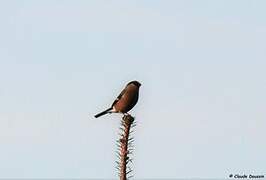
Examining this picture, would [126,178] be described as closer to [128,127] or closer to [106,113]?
[128,127]

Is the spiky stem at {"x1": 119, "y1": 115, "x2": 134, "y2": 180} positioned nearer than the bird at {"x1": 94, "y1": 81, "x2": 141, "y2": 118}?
Yes

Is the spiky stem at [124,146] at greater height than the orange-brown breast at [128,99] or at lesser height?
lesser

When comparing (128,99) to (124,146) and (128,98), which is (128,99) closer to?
(128,98)

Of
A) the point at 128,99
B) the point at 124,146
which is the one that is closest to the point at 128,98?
the point at 128,99

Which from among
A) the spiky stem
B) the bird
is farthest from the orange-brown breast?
the spiky stem

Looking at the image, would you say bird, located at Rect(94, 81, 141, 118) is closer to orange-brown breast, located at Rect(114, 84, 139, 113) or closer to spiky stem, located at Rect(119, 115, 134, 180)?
orange-brown breast, located at Rect(114, 84, 139, 113)

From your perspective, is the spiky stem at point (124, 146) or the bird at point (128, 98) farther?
the bird at point (128, 98)

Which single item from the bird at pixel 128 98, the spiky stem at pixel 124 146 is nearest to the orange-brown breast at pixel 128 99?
the bird at pixel 128 98

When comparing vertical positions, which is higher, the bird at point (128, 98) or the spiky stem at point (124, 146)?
the bird at point (128, 98)

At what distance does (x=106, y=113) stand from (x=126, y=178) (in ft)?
26.4

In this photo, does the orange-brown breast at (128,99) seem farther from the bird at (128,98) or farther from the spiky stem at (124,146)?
the spiky stem at (124,146)

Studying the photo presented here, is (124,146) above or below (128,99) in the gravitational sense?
below

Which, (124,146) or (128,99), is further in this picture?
(128,99)

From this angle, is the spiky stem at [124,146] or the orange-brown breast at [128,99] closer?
the spiky stem at [124,146]
